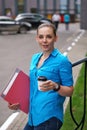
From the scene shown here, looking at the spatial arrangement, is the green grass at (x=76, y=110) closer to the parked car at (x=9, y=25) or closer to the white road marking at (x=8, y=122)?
the white road marking at (x=8, y=122)

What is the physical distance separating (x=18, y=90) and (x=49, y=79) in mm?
374

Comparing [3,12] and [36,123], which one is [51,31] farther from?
[3,12]

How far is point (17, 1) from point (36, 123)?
66.8 m

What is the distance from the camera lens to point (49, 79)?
12.3 ft

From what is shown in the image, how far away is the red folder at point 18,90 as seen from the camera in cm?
393

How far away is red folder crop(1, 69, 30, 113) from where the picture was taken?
3.93 metres

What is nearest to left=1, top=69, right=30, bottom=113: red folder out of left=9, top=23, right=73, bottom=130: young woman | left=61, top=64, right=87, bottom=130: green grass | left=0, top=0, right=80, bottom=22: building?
left=9, top=23, right=73, bottom=130: young woman

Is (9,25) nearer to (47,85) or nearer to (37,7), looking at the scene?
(47,85)

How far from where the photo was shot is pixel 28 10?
70312 mm

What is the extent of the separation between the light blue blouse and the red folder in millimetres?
90

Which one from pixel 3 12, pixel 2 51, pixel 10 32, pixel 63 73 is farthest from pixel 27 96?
pixel 3 12

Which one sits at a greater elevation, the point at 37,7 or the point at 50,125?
the point at 50,125

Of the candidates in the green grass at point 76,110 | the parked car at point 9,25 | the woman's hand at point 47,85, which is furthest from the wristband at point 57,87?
the parked car at point 9,25

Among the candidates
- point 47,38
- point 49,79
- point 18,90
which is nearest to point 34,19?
point 18,90
